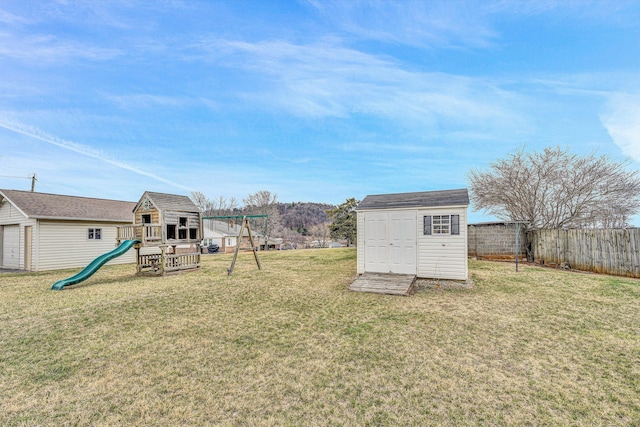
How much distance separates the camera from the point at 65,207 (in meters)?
15.9

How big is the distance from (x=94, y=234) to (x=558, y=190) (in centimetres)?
2763

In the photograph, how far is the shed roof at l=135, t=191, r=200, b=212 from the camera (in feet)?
42.1

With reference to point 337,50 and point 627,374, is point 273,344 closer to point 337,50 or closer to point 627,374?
point 627,374

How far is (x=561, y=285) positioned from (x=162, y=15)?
17.3 meters

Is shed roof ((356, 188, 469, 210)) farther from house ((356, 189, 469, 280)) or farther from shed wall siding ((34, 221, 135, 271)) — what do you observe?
shed wall siding ((34, 221, 135, 271))

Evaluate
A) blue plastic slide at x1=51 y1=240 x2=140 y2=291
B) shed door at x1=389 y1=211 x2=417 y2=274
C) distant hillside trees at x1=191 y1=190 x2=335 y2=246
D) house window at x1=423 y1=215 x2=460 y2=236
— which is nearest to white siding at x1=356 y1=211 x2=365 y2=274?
shed door at x1=389 y1=211 x2=417 y2=274

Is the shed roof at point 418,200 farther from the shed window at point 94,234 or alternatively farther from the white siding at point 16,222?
the white siding at point 16,222

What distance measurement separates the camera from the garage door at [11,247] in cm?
1529

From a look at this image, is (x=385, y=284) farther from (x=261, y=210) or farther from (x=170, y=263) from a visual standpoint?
(x=261, y=210)

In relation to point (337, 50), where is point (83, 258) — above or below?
Answer: below

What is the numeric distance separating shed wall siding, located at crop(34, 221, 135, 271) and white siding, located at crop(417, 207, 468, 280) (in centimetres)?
1803

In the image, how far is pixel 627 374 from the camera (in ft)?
12.8

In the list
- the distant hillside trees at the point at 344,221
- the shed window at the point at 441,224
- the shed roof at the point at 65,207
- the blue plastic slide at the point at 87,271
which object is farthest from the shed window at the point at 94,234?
the distant hillside trees at the point at 344,221

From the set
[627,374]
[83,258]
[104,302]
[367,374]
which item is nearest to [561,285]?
[627,374]
